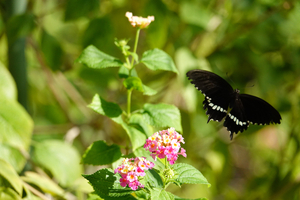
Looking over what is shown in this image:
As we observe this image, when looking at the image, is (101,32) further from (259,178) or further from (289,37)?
(259,178)

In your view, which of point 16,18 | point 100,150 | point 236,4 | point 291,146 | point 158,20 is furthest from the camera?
point 291,146

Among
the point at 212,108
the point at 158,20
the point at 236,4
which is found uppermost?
the point at 236,4

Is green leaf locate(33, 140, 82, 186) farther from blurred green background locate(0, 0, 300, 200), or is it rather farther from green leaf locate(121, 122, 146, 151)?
green leaf locate(121, 122, 146, 151)

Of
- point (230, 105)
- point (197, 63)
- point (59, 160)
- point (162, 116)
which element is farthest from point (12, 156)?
point (197, 63)

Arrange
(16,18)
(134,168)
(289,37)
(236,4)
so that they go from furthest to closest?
(289,37), (236,4), (16,18), (134,168)

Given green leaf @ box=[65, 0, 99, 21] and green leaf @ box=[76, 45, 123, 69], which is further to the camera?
green leaf @ box=[65, 0, 99, 21]

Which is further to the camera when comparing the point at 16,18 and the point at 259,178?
the point at 259,178

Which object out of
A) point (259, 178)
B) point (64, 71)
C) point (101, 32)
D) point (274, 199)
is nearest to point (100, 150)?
point (101, 32)

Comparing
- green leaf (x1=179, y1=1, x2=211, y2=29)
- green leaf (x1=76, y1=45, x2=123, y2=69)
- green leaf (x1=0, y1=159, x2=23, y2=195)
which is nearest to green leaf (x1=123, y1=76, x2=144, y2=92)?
green leaf (x1=76, y1=45, x2=123, y2=69)
